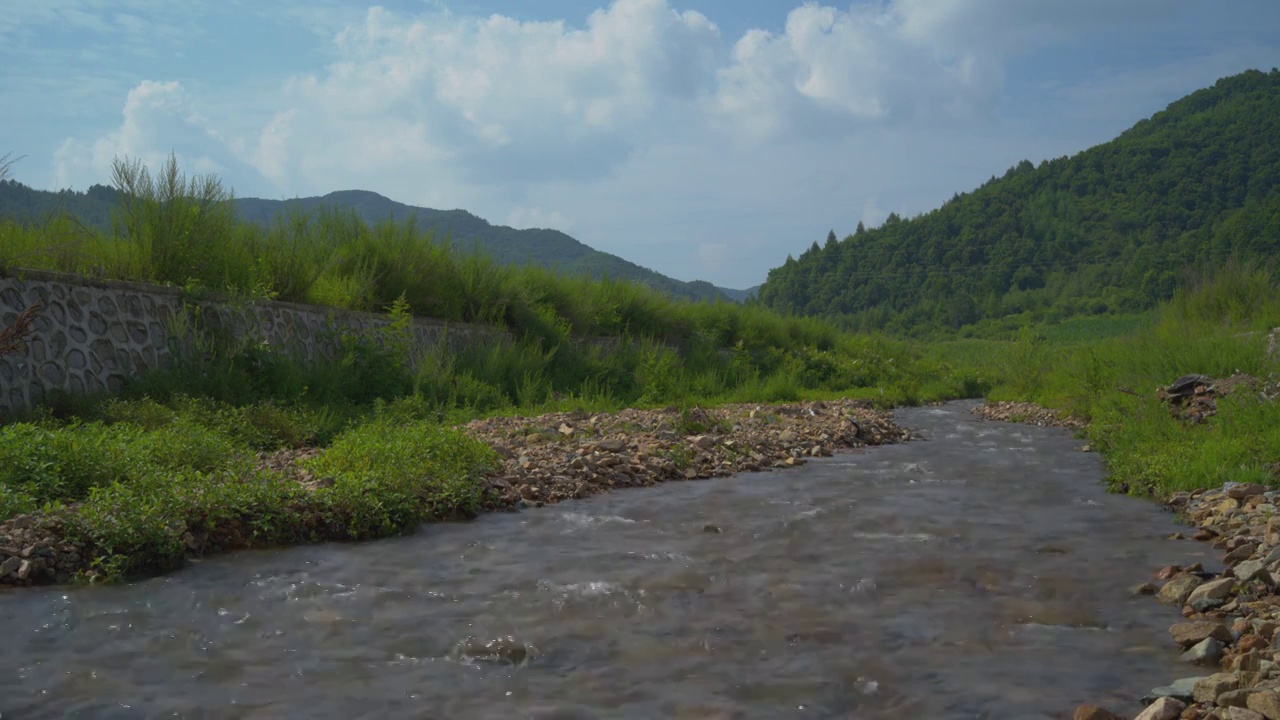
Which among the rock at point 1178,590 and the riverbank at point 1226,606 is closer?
the riverbank at point 1226,606

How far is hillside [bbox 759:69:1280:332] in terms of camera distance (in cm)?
5372

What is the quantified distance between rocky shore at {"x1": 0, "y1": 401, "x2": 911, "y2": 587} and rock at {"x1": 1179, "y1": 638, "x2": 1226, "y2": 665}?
16.2 feet

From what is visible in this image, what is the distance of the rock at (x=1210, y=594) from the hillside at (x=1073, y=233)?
48058 mm

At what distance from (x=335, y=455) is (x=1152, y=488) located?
702 centimetres

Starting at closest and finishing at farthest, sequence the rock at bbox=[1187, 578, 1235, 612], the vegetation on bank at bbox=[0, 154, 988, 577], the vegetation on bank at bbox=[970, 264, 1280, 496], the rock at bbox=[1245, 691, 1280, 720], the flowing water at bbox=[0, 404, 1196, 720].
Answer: the rock at bbox=[1245, 691, 1280, 720] → the flowing water at bbox=[0, 404, 1196, 720] → the rock at bbox=[1187, 578, 1235, 612] → the vegetation on bank at bbox=[0, 154, 988, 577] → the vegetation on bank at bbox=[970, 264, 1280, 496]

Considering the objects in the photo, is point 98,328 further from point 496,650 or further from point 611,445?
point 496,650

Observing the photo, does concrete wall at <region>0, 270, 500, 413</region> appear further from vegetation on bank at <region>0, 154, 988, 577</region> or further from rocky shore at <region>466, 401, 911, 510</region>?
rocky shore at <region>466, 401, 911, 510</region>

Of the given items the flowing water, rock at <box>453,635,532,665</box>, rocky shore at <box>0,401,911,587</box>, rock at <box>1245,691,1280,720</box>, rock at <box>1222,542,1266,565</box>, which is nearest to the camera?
rock at <box>1245,691,1280,720</box>

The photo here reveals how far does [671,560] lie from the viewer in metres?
5.75

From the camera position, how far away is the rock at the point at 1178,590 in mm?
4762

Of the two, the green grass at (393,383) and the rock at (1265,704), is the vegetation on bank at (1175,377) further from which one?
the rock at (1265,704)

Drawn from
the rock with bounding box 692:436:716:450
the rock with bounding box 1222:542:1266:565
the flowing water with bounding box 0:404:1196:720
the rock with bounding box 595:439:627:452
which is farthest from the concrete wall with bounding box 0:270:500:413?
the rock with bounding box 1222:542:1266:565

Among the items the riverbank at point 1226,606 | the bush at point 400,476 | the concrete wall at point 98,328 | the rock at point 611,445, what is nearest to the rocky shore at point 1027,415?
the riverbank at point 1226,606

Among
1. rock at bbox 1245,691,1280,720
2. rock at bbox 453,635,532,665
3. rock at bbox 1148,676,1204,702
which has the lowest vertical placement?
rock at bbox 453,635,532,665
